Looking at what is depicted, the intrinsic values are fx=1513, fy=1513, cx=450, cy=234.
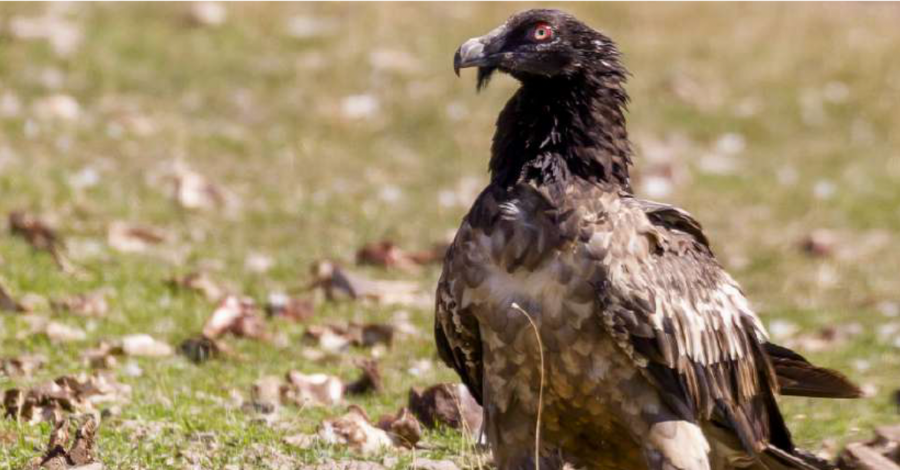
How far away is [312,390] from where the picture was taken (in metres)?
7.15

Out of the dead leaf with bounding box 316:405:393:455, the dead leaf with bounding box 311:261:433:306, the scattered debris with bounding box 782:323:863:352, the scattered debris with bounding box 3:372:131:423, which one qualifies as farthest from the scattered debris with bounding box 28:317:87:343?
the scattered debris with bounding box 782:323:863:352

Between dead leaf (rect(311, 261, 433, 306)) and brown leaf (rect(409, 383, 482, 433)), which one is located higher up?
dead leaf (rect(311, 261, 433, 306))

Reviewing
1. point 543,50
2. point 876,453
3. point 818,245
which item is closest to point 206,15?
point 818,245

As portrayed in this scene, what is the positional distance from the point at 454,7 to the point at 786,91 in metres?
3.89

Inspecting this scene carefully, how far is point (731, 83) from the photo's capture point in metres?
16.5

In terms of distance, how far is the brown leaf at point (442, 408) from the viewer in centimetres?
664

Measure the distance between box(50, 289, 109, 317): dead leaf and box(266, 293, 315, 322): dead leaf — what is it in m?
0.97

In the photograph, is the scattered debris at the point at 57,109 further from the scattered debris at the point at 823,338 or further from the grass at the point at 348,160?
the scattered debris at the point at 823,338

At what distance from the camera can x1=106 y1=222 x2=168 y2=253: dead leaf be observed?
10172 mm

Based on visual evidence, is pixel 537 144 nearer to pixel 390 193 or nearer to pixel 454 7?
pixel 390 193

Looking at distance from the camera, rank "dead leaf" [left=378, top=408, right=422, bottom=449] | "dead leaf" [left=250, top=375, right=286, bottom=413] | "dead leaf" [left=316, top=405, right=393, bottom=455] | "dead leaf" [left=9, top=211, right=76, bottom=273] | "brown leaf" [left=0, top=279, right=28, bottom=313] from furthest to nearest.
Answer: "dead leaf" [left=9, top=211, right=76, bottom=273]
"brown leaf" [left=0, top=279, right=28, bottom=313]
"dead leaf" [left=250, top=375, right=286, bottom=413]
"dead leaf" [left=378, top=408, right=422, bottom=449]
"dead leaf" [left=316, top=405, right=393, bottom=455]

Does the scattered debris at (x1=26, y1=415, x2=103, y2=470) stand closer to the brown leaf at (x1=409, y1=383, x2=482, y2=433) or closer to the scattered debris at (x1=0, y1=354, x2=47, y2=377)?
the scattered debris at (x1=0, y1=354, x2=47, y2=377)

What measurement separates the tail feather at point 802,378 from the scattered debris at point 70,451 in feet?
8.50

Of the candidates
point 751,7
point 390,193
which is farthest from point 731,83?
point 390,193
